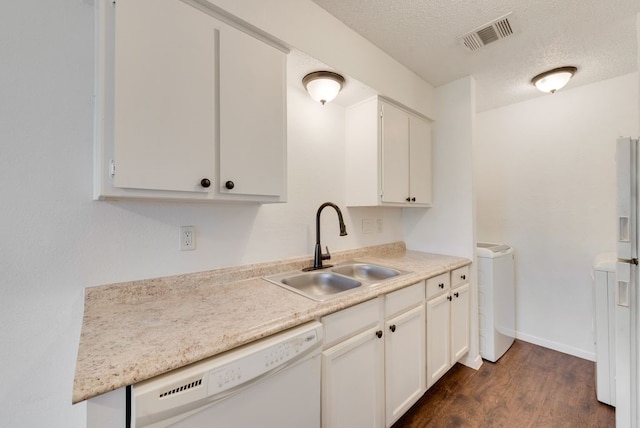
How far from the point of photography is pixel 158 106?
38.5 inches

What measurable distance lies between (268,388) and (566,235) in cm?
292

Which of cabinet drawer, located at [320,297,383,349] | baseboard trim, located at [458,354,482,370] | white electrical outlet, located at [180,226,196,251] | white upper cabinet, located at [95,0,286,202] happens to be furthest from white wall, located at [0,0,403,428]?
baseboard trim, located at [458,354,482,370]

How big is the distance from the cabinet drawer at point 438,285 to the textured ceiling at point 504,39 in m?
1.63

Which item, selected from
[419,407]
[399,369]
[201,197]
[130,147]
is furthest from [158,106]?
[419,407]

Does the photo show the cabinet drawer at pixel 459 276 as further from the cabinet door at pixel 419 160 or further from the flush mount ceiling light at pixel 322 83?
the flush mount ceiling light at pixel 322 83

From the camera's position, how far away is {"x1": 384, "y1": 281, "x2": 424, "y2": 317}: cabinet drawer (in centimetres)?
142

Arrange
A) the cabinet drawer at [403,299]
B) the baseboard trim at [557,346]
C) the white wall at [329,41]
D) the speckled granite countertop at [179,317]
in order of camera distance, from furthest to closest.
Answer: the baseboard trim at [557,346], the cabinet drawer at [403,299], the white wall at [329,41], the speckled granite countertop at [179,317]

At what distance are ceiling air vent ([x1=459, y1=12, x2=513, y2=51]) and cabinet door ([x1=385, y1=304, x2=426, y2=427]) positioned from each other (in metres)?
1.81

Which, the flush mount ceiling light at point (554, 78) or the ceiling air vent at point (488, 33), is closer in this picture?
the ceiling air vent at point (488, 33)

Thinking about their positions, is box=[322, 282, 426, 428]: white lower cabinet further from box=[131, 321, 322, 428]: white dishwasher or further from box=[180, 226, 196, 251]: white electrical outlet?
box=[180, 226, 196, 251]: white electrical outlet

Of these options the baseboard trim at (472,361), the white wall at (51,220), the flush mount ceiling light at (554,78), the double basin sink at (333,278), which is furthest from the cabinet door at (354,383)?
the flush mount ceiling light at (554,78)

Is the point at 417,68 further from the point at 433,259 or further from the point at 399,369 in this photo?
the point at 399,369

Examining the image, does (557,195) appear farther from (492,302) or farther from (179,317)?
(179,317)

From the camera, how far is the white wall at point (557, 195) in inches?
88.4
